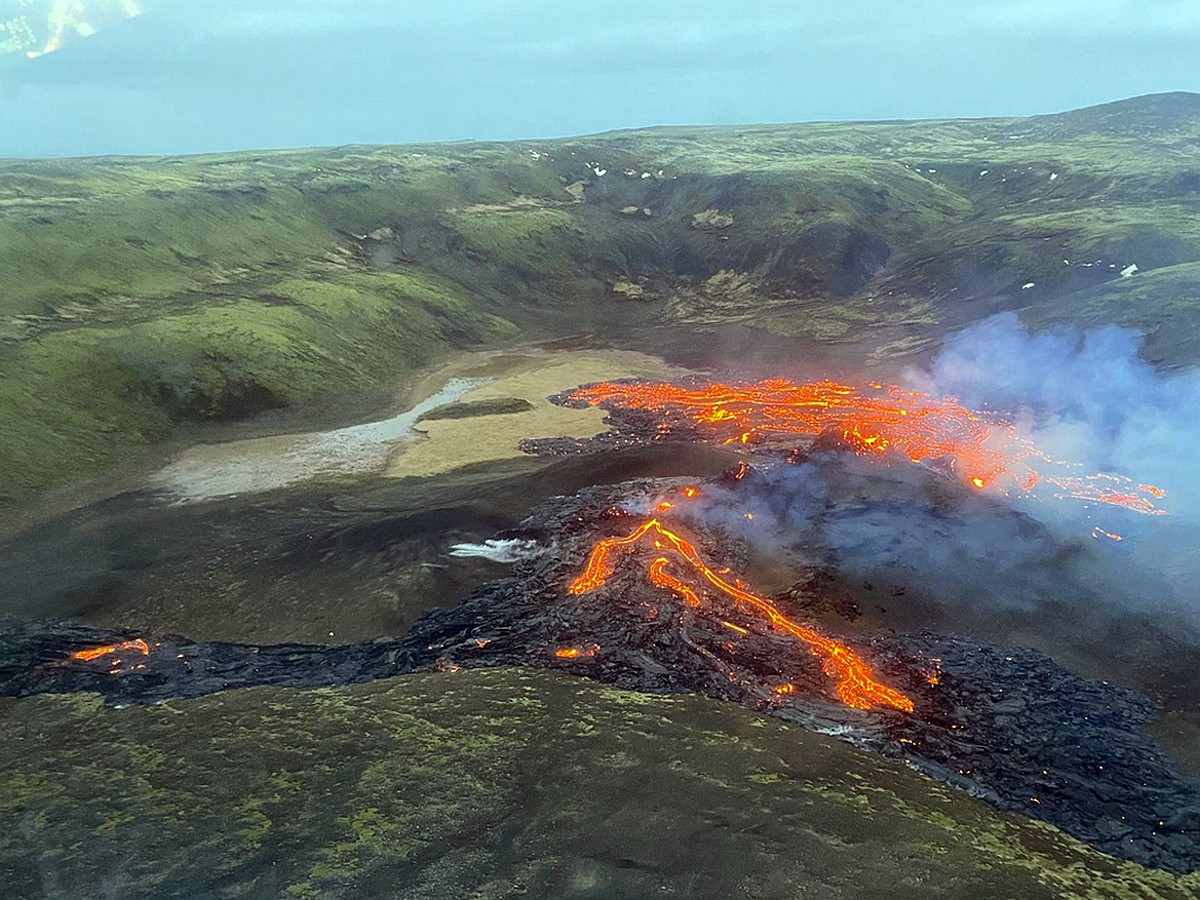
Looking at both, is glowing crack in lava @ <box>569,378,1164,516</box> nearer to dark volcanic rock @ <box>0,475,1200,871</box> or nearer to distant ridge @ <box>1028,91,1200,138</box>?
dark volcanic rock @ <box>0,475,1200,871</box>

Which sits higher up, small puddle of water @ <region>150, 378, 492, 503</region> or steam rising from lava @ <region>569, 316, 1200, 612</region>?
steam rising from lava @ <region>569, 316, 1200, 612</region>

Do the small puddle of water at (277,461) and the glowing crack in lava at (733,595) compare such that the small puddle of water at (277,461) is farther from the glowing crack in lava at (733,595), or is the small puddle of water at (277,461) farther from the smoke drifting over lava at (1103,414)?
the smoke drifting over lava at (1103,414)

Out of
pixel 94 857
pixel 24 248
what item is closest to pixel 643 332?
pixel 24 248

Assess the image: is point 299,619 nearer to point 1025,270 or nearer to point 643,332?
point 643,332

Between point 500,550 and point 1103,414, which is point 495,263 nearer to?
point 1103,414

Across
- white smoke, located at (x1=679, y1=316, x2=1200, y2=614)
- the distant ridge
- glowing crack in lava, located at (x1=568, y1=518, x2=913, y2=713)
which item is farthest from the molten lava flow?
the distant ridge

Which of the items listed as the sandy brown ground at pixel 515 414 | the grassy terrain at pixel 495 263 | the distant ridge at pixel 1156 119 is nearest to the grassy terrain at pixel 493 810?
the sandy brown ground at pixel 515 414

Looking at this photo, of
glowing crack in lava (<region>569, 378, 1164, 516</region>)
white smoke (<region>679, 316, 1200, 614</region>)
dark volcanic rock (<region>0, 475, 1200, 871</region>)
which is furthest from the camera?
glowing crack in lava (<region>569, 378, 1164, 516</region>)
